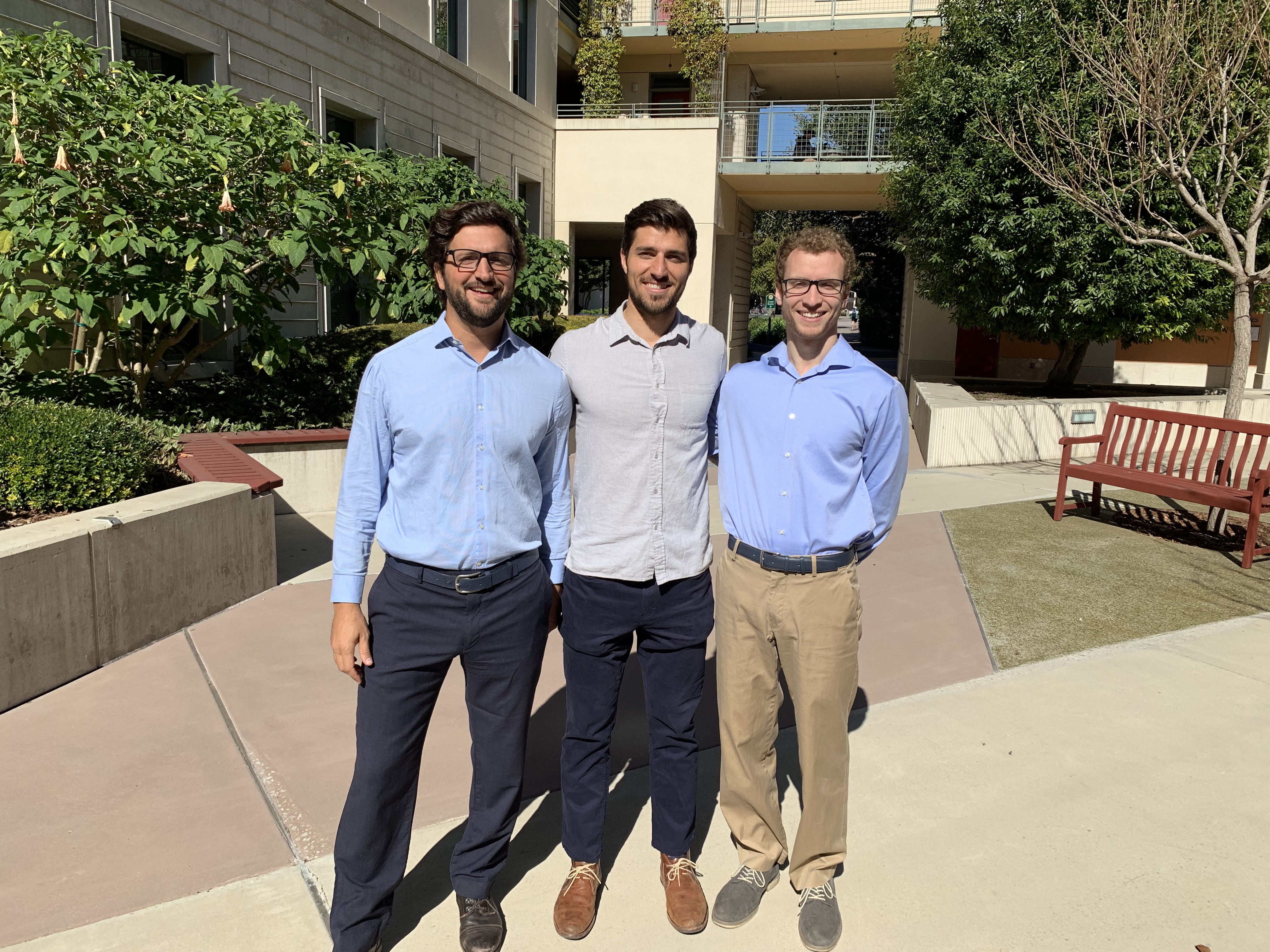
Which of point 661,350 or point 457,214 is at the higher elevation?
point 457,214

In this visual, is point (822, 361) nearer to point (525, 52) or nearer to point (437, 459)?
point (437, 459)

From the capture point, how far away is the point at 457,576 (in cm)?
254

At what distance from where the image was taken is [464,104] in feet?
53.8

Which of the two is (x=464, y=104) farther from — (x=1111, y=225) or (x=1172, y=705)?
(x=1172, y=705)

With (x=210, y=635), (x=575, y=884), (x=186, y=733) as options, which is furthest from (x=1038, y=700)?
(x=210, y=635)

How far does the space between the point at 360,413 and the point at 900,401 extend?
1.53m

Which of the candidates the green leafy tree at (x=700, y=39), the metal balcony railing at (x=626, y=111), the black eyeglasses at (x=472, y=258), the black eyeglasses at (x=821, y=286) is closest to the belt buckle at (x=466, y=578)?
the black eyeglasses at (x=472, y=258)

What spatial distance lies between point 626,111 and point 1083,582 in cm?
1984

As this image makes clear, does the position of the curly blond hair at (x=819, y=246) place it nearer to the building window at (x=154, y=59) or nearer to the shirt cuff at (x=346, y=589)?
the shirt cuff at (x=346, y=589)

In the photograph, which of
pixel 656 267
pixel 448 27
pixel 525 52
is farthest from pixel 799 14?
pixel 656 267

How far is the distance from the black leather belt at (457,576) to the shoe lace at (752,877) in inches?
47.3

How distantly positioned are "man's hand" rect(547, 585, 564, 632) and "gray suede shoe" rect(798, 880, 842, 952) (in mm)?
1084

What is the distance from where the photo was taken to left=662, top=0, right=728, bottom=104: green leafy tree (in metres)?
21.9

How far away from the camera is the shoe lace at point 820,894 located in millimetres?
2826
